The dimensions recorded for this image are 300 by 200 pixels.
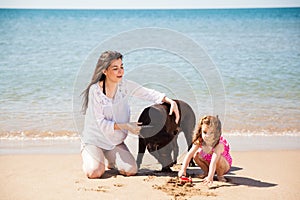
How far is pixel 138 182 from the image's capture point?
3.71 metres

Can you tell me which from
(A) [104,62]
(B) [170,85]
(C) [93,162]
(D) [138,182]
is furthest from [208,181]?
(B) [170,85]

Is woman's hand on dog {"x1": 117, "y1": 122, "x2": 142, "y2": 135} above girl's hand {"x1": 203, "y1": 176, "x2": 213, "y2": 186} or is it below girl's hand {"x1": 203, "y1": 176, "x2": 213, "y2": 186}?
above

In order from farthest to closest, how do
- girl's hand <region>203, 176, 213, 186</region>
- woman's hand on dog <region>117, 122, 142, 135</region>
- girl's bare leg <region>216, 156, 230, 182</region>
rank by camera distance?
woman's hand on dog <region>117, 122, 142, 135</region> < girl's bare leg <region>216, 156, 230, 182</region> < girl's hand <region>203, 176, 213, 186</region>

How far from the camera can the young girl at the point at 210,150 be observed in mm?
3658

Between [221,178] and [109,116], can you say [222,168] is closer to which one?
[221,178]

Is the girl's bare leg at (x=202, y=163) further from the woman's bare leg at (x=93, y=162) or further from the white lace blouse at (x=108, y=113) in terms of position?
the woman's bare leg at (x=93, y=162)

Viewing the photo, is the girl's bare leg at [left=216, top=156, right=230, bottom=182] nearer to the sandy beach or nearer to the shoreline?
the sandy beach

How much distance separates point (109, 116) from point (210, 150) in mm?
957

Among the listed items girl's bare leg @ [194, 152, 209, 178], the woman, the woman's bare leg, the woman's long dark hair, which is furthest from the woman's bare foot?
the woman's long dark hair

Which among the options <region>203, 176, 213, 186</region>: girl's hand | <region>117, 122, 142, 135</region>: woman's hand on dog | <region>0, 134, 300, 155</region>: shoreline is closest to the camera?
<region>203, 176, 213, 186</region>: girl's hand

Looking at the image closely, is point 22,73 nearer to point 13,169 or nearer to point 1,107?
point 1,107

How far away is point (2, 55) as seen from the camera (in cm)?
1196

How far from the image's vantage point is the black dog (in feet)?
12.6

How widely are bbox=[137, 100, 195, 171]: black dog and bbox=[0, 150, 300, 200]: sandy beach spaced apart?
0.65 ft
